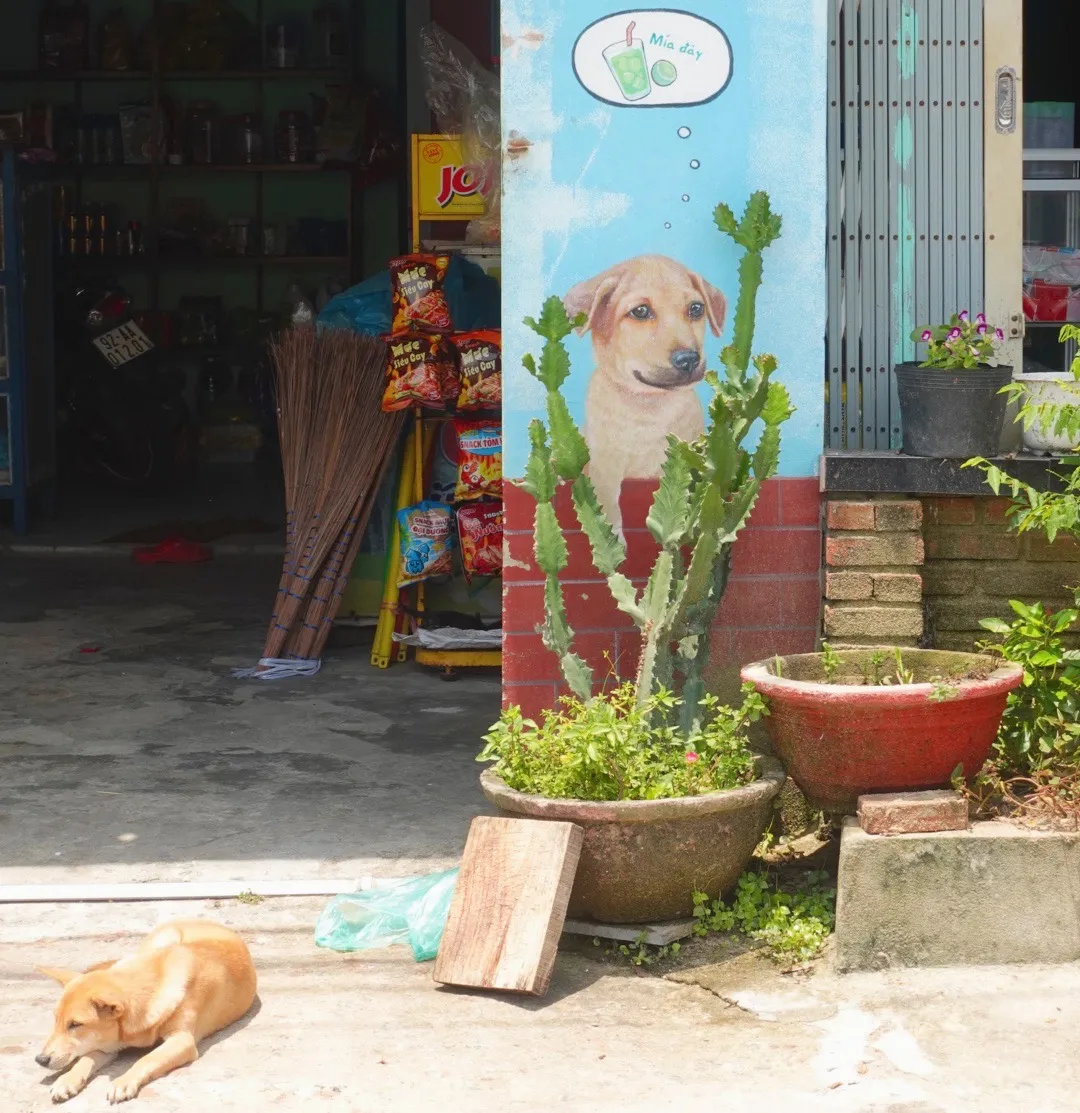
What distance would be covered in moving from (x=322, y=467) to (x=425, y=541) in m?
0.63

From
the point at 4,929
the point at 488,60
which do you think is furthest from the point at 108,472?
the point at 4,929

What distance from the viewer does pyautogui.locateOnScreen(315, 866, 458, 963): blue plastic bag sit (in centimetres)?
438

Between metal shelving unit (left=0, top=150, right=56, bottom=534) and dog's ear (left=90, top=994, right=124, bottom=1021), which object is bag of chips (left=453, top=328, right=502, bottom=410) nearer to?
dog's ear (left=90, top=994, right=124, bottom=1021)

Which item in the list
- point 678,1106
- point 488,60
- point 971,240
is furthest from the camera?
point 488,60

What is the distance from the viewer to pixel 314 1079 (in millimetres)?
3703

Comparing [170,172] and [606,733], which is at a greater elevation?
[170,172]

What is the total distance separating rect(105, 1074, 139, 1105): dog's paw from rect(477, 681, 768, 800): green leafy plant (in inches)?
48.9

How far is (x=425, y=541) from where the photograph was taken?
7.27 metres

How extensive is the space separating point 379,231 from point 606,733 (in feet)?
32.9

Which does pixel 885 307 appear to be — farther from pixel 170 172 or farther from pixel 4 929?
pixel 170 172

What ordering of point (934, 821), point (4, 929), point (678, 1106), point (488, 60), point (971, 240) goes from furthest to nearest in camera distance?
point (488, 60) → point (971, 240) → point (4, 929) → point (934, 821) → point (678, 1106)

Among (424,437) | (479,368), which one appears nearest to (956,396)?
(479,368)

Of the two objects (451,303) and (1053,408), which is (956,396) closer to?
(1053,408)

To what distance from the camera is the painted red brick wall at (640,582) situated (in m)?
4.84
